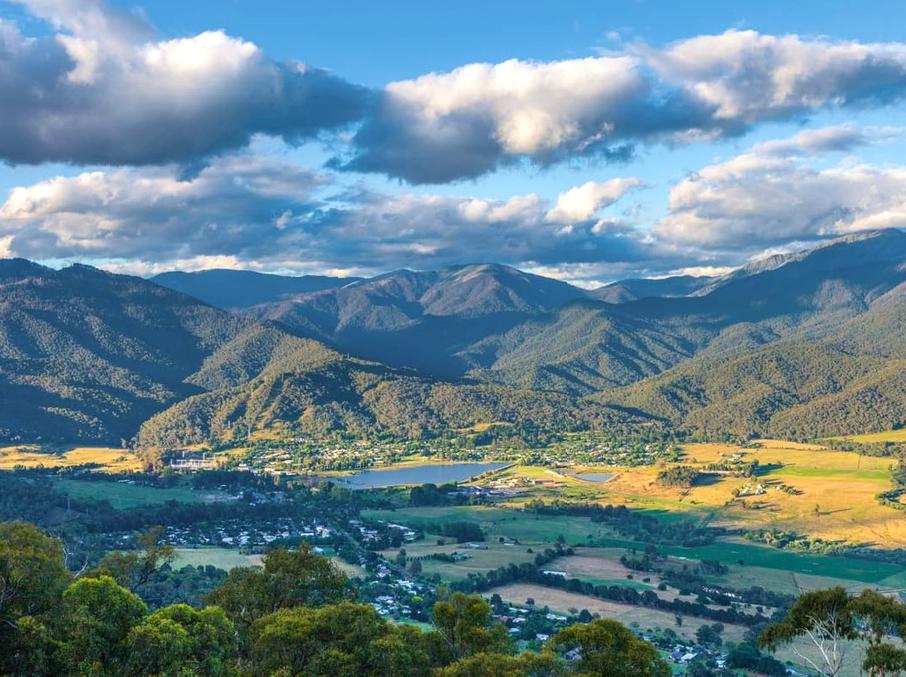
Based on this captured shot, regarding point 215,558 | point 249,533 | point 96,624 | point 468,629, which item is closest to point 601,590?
point 215,558

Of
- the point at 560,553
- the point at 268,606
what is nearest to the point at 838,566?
the point at 560,553

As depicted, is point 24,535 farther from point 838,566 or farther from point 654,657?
point 838,566

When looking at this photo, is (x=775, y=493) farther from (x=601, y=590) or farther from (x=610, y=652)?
(x=610, y=652)

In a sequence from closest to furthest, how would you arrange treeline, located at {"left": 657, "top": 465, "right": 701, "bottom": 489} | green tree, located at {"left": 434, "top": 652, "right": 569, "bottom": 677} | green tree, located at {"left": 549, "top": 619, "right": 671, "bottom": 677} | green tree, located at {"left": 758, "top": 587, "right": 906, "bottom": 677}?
green tree, located at {"left": 758, "top": 587, "right": 906, "bottom": 677} < green tree, located at {"left": 434, "top": 652, "right": 569, "bottom": 677} < green tree, located at {"left": 549, "top": 619, "right": 671, "bottom": 677} < treeline, located at {"left": 657, "top": 465, "right": 701, "bottom": 489}

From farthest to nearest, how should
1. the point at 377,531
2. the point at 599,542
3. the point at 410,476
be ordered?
the point at 410,476
the point at 377,531
the point at 599,542

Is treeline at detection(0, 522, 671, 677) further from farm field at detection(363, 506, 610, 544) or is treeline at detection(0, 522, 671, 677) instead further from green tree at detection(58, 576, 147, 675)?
farm field at detection(363, 506, 610, 544)

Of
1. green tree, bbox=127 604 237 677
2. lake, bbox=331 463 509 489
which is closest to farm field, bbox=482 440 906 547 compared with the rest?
lake, bbox=331 463 509 489
